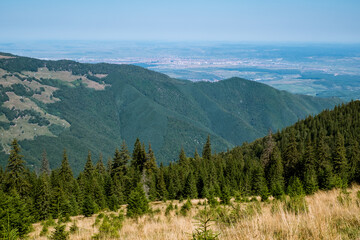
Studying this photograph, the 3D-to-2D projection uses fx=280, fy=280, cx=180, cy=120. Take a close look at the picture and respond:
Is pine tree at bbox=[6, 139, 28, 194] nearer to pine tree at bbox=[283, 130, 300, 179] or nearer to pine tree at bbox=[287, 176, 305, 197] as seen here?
pine tree at bbox=[287, 176, 305, 197]

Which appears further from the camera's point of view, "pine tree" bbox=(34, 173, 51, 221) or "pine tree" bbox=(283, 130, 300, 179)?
"pine tree" bbox=(283, 130, 300, 179)

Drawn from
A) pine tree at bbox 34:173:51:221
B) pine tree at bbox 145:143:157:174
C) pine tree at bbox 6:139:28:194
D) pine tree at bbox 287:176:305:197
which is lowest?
pine tree at bbox 34:173:51:221

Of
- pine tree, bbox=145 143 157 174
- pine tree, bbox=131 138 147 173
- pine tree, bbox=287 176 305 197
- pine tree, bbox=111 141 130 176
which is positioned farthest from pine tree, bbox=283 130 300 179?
pine tree, bbox=287 176 305 197

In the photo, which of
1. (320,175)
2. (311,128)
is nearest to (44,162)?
(320,175)

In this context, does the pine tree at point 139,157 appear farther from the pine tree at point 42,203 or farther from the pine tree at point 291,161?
the pine tree at point 291,161

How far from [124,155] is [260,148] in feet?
225

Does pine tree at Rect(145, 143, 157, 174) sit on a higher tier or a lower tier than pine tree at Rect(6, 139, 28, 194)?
lower

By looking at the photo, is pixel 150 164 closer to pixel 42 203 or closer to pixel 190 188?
pixel 190 188

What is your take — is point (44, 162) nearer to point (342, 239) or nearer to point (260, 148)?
point (260, 148)

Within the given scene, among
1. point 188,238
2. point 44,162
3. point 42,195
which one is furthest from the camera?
point 44,162

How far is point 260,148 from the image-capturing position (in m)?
114

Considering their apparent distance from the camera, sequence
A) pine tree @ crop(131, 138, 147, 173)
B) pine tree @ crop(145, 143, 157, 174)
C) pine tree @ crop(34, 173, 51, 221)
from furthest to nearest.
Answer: pine tree @ crop(131, 138, 147, 173) < pine tree @ crop(145, 143, 157, 174) < pine tree @ crop(34, 173, 51, 221)

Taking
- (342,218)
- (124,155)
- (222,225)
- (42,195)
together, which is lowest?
(42,195)

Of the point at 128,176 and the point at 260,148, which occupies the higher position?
the point at 128,176
